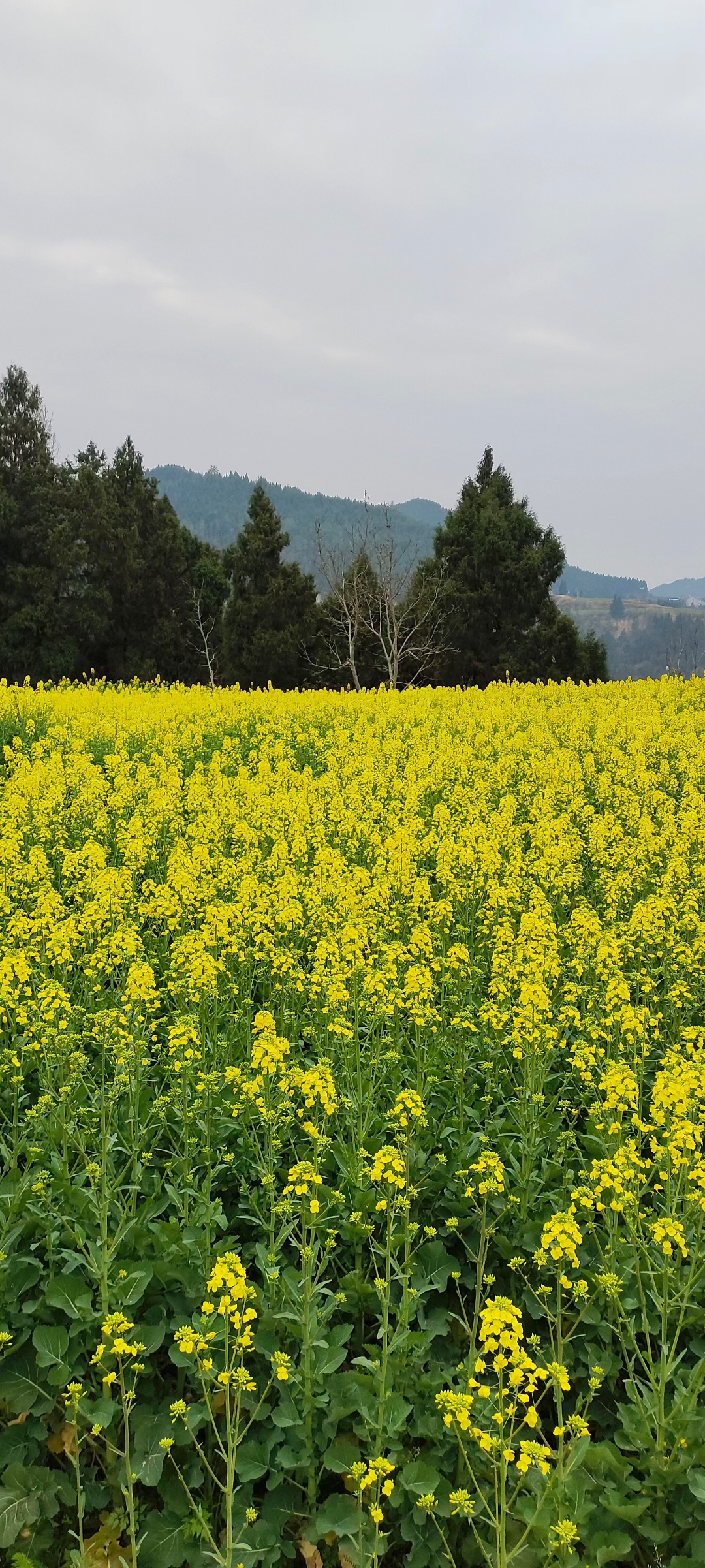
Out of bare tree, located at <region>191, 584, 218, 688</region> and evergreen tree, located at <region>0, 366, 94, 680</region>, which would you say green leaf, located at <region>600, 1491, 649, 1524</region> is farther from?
bare tree, located at <region>191, 584, 218, 688</region>


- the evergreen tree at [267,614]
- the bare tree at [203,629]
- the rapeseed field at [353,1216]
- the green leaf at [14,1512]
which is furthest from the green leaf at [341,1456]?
the bare tree at [203,629]

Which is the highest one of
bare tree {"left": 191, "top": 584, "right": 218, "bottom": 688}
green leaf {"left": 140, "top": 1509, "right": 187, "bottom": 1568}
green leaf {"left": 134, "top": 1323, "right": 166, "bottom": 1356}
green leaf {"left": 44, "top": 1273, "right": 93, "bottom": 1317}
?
bare tree {"left": 191, "top": 584, "right": 218, "bottom": 688}

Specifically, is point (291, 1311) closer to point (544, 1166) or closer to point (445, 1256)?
point (445, 1256)

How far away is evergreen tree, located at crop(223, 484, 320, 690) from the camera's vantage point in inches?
1692

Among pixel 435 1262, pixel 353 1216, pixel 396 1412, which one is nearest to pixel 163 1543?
pixel 396 1412

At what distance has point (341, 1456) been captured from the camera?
10.1ft

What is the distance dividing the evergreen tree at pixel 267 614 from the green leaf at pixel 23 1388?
3965cm

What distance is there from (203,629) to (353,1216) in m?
46.7

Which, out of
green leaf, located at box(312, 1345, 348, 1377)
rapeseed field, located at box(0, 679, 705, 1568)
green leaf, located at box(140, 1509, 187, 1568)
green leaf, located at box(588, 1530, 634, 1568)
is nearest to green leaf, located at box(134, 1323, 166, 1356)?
rapeseed field, located at box(0, 679, 705, 1568)

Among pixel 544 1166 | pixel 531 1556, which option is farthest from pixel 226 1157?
pixel 531 1556

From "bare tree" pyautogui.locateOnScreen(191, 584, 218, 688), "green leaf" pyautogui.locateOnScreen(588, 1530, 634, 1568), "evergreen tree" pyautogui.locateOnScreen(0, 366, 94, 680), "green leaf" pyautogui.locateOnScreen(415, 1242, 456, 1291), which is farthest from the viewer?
"bare tree" pyautogui.locateOnScreen(191, 584, 218, 688)

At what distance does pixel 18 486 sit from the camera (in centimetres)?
4297

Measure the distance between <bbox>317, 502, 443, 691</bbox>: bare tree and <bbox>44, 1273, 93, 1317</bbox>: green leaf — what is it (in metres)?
39.0

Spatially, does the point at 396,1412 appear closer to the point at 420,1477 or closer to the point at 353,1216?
the point at 420,1477
